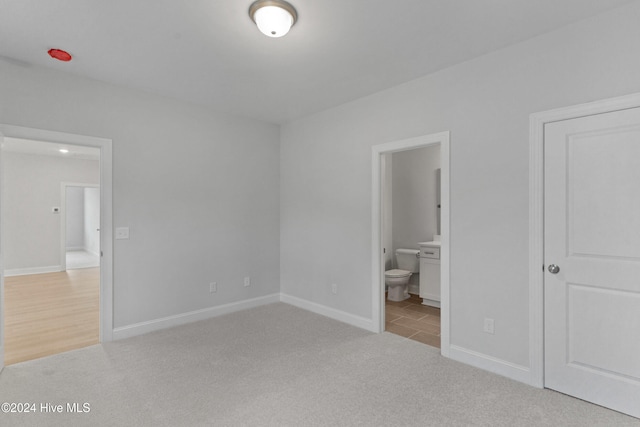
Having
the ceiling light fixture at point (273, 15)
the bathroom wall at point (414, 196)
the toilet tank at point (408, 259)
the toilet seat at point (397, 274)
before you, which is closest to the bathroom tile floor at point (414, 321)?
the toilet seat at point (397, 274)

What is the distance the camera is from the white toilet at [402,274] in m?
4.77

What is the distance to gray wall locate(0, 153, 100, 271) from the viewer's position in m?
6.68

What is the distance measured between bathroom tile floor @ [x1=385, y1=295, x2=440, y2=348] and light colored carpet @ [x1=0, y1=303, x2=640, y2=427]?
212mm

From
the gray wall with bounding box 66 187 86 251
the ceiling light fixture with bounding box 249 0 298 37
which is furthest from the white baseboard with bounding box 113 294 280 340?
the gray wall with bounding box 66 187 86 251

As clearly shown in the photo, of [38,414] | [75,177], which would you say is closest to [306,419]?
[38,414]

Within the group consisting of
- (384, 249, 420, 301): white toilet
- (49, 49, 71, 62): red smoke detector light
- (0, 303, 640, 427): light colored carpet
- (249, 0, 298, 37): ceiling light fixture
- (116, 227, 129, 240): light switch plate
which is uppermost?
(49, 49, 71, 62): red smoke detector light

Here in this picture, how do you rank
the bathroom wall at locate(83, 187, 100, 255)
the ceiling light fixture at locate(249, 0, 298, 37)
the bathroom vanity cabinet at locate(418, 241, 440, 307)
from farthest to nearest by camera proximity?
the bathroom wall at locate(83, 187, 100, 255) < the bathroom vanity cabinet at locate(418, 241, 440, 307) < the ceiling light fixture at locate(249, 0, 298, 37)

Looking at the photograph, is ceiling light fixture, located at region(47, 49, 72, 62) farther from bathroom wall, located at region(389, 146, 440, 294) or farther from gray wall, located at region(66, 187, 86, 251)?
gray wall, located at region(66, 187, 86, 251)

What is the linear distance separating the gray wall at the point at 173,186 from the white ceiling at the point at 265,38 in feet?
0.89

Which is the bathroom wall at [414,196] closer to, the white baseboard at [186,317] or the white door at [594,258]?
the white baseboard at [186,317]

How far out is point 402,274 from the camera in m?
4.79

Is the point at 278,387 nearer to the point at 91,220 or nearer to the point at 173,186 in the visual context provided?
the point at 173,186

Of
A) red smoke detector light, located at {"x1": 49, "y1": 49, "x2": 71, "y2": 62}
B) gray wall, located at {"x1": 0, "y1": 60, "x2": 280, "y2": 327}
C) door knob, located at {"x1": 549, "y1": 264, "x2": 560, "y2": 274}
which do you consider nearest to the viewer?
door knob, located at {"x1": 549, "y1": 264, "x2": 560, "y2": 274}

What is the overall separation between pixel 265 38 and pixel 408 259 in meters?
3.86
